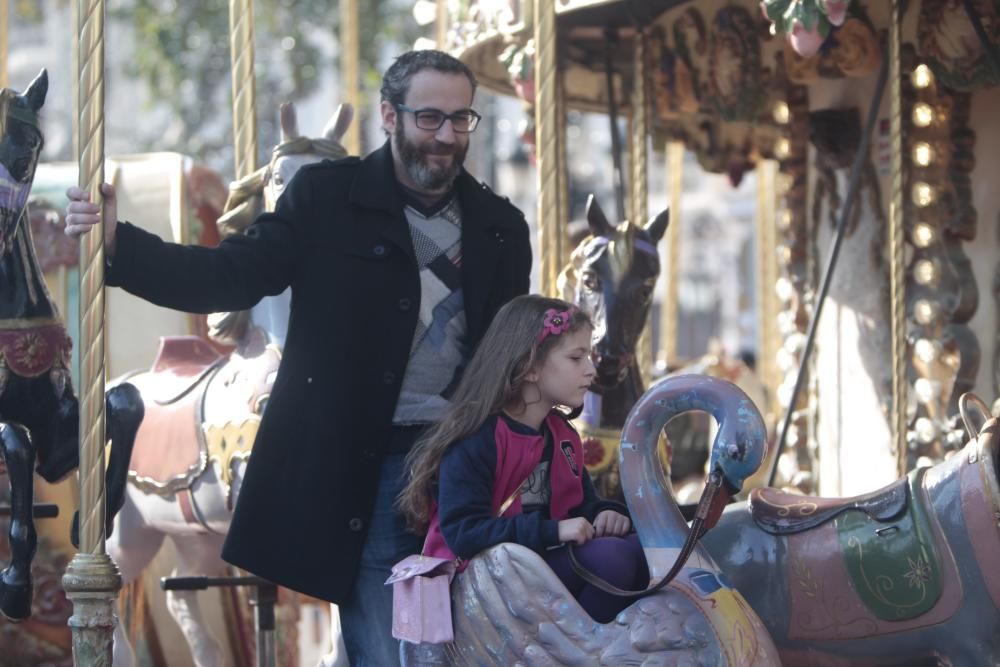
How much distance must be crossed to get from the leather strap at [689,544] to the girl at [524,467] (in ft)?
0.12

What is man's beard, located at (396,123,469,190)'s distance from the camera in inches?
154

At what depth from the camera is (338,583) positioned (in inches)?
151

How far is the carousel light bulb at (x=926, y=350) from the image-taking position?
6.29 metres

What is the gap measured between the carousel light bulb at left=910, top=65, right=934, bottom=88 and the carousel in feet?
0.06

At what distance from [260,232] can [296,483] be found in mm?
567

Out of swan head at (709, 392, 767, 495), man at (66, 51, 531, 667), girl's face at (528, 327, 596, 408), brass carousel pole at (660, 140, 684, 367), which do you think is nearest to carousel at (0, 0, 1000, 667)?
swan head at (709, 392, 767, 495)

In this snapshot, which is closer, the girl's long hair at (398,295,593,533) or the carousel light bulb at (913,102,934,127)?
the girl's long hair at (398,295,593,533)

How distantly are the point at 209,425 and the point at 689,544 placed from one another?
2.44 meters

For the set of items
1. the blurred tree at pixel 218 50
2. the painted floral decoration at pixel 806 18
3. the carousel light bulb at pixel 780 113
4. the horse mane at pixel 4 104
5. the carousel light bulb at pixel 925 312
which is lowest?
the carousel light bulb at pixel 925 312

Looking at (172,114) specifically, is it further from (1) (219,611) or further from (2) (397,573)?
(2) (397,573)

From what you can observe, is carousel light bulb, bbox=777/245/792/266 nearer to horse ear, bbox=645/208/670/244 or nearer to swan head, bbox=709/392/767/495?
horse ear, bbox=645/208/670/244

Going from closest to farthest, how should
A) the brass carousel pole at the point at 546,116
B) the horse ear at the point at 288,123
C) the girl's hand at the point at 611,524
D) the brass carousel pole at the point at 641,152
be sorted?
the girl's hand at the point at 611,524 < the brass carousel pole at the point at 546,116 < the horse ear at the point at 288,123 < the brass carousel pole at the point at 641,152

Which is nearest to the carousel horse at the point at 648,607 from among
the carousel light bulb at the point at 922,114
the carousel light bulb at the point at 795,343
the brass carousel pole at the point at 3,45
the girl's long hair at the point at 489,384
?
the girl's long hair at the point at 489,384

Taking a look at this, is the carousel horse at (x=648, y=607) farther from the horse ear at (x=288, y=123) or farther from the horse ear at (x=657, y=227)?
the horse ear at (x=288, y=123)
